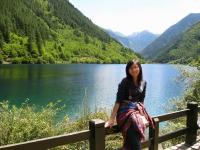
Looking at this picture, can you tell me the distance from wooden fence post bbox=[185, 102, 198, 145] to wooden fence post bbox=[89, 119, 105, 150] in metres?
3.86

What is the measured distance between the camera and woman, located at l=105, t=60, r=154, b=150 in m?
6.31

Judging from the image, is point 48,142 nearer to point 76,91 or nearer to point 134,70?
point 134,70

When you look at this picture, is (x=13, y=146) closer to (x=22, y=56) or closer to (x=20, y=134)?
(x=20, y=134)

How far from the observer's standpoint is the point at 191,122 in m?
9.56

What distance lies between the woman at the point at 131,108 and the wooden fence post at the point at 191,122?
3108mm

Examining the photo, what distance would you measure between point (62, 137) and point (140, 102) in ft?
5.72

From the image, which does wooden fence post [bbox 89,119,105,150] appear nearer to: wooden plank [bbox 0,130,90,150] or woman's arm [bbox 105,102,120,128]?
wooden plank [bbox 0,130,90,150]

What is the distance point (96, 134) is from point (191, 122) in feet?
13.8

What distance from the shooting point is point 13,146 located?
5.12 metres

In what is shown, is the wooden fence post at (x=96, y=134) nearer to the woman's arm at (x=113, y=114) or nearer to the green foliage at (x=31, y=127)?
the woman's arm at (x=113, y=114)

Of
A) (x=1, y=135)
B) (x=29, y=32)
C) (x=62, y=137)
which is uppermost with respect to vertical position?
(x=29, y=32)

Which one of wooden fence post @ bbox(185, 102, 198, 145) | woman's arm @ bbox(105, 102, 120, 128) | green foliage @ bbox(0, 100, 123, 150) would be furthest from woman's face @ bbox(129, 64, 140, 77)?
green foliage @ bbox(0, 100, 123, 150)

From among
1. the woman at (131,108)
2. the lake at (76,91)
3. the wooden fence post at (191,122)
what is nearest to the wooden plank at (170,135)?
the wooden fence post at (191,122)

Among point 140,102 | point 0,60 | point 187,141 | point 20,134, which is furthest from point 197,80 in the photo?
point 0,60
